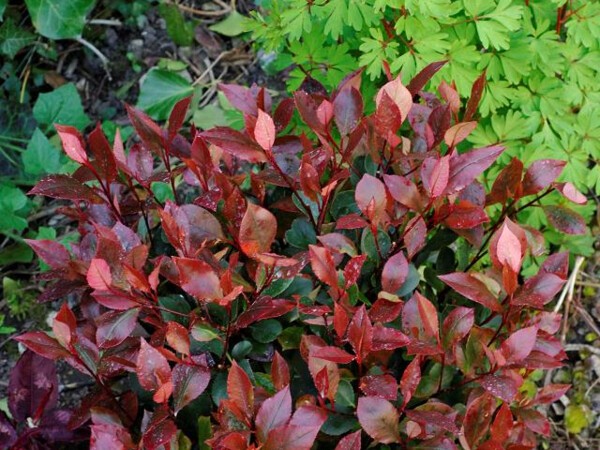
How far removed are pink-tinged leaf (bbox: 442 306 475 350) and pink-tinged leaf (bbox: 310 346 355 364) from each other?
0.74 ft

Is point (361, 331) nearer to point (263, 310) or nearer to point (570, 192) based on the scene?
point (263, 310)

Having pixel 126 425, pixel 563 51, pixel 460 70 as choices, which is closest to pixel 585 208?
pixel 563 51

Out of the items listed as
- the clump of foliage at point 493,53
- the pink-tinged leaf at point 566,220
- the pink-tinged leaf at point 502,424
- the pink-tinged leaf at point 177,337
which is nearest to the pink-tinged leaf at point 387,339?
the pink-tinged leaf at point 502,424

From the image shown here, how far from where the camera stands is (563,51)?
202cm

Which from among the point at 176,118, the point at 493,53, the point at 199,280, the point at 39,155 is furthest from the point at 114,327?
the point at 39,155

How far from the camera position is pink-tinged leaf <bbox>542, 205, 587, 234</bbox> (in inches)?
59.9

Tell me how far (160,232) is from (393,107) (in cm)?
63

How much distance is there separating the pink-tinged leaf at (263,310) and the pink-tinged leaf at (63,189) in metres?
0.41

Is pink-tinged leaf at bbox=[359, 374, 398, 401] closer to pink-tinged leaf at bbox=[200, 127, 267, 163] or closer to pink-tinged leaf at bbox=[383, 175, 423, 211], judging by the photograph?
pink-tinged leaf at bbox=[383, 175, 423, 211]

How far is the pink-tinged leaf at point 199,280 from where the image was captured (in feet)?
3.76

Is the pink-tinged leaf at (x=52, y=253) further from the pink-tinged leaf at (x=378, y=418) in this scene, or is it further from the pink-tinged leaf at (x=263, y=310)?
the pink-tinged leaf at (x=378, y=418)

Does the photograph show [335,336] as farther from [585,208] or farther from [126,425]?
[585,208]

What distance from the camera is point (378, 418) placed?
1223 millimetres

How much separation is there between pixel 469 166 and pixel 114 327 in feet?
2.37
